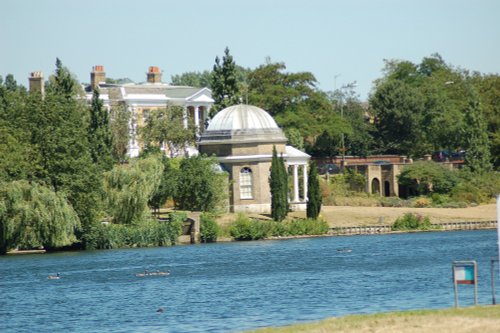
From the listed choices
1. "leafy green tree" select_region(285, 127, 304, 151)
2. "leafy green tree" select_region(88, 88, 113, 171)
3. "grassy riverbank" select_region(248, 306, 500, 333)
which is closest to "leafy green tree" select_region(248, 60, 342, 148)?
"leafy green tree" select_region(285, 127, 304, 151)

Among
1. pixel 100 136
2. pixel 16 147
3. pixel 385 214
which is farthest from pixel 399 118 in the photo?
pixel 16 147

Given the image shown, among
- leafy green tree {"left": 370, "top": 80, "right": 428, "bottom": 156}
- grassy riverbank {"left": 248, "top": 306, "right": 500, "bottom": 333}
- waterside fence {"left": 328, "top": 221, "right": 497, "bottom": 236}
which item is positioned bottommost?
grassy riverbank {"left": 248, "top": 306, "right": 500, "bottom": 333}

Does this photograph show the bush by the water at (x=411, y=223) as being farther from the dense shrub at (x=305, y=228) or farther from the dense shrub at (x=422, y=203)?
the dense shrub at (x=422, y=203)

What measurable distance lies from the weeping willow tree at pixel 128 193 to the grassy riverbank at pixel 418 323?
155ft

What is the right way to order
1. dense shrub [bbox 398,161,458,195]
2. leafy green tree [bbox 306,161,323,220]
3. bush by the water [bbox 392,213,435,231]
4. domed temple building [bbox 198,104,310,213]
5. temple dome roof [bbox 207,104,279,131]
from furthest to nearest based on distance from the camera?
dense shrub [bbox 398,161,458,195], temple dome roof [bbox 207,104,279,131], domed temple building [bbox 198,104,310,213], bush by the water [bbox 392,213,435,231], leafy green tree [bbox 306,161,323,220]

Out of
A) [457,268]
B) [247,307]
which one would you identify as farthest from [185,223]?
[457,268]

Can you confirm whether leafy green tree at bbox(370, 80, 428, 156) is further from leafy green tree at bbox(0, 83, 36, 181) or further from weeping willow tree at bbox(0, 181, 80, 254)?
weeping willow tree at bbox(0, 181, 80, 254)

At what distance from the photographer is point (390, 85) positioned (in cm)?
13400

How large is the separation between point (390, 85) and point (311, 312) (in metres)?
90.4

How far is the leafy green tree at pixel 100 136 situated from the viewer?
91.4 m

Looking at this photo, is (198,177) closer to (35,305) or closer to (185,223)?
(185,223)

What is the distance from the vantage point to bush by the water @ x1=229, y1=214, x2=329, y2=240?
8819 cm

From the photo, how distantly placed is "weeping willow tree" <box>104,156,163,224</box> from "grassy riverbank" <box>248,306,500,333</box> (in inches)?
1861

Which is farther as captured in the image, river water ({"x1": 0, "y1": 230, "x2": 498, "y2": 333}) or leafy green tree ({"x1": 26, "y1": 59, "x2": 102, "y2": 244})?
leafy green tree ({"x1": 26, "y1": 59, "x2": 102, "y2": 244})
